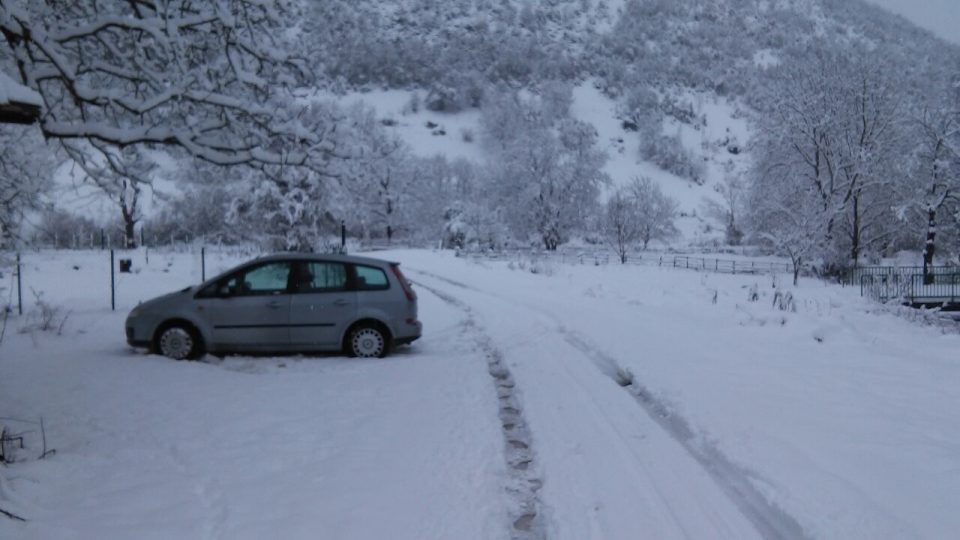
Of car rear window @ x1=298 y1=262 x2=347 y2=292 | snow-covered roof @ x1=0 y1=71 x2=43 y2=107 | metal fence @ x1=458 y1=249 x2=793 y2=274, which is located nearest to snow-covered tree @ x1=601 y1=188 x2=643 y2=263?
metal fence @ x1=458 y1=249 x2=793 y2=274

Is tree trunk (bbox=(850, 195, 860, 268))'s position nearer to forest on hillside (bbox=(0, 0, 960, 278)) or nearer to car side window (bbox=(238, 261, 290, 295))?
forest on hillside (bbox=(0, 0, 960, 278))

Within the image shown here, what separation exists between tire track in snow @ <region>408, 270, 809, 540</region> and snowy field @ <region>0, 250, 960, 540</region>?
24mm

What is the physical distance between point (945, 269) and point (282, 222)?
36.3m

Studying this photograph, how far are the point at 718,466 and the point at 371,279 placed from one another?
6.68 metres

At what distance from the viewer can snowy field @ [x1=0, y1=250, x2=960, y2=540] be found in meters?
4.78

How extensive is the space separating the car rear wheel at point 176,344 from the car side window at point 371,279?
2747mm

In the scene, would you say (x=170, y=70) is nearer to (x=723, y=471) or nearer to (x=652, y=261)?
(x=723, y=471)

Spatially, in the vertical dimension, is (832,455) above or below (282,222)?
below

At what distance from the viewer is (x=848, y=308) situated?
18.3 metres

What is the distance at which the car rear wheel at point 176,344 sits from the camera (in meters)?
10.7

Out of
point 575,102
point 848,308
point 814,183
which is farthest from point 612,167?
point 848,308

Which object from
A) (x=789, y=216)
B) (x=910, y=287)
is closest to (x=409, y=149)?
(x=789, y=216)

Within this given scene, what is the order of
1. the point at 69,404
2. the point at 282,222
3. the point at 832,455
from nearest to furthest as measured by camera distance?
1. the point at 832,455
2. the point at 69,404
3. the point at 282,222

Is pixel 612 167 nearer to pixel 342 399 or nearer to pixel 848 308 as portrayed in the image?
pixel 848 308
